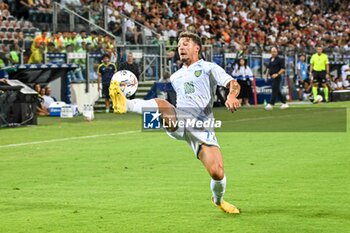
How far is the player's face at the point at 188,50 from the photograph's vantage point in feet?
32.5

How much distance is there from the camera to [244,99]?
3759 centimetres

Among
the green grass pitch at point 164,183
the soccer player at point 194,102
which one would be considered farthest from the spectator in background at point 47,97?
the soccer player at point 194,102

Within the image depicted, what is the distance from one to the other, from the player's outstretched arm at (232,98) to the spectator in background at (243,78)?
27921 mm

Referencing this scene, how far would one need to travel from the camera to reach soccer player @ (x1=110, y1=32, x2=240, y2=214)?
9.88 m

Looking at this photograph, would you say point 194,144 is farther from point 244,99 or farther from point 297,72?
point 297,72

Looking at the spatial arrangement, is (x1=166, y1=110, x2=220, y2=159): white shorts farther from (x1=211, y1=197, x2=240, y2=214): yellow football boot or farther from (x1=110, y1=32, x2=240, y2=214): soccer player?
(x1=211, y1=197, x2=240, y2=214): yellow football boot

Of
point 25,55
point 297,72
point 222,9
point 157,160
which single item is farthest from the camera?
point 222,9

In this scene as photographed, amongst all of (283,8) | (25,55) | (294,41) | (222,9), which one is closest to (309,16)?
(283,8)

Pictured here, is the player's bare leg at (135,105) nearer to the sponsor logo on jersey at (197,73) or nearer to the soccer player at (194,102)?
the soccer player at (194,102)

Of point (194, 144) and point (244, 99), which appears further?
point (244, 99)

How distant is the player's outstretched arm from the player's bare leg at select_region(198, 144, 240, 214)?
60 centimetres

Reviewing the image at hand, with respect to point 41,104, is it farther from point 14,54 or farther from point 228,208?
point 228,208

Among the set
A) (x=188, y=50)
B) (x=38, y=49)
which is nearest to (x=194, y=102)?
(x=188, y=50)

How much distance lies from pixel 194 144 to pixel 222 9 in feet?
125
